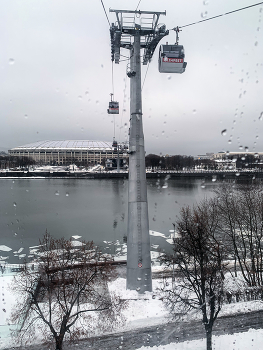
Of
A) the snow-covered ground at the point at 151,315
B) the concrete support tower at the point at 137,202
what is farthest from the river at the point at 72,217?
the concrete support tower at the point at 137,202

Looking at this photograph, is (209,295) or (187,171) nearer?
(209,295)

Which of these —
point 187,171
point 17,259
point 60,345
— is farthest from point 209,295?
point 187,171

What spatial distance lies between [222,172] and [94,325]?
26739 mm

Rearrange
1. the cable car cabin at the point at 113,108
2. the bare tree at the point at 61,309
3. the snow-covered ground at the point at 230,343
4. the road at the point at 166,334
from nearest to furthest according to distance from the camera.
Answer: the snow-covered ground at the point at 230,343, the road at the point at 166,334, the bare tree at the point at 61,309, the cable car cabin at the point at 113,108

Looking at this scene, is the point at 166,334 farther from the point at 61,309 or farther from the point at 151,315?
the point at 61,309

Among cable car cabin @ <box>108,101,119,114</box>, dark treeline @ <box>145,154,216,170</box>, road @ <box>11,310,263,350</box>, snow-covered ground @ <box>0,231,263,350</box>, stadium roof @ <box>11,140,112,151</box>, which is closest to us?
snow-covered ground @ <box>0,231,263,350</box>

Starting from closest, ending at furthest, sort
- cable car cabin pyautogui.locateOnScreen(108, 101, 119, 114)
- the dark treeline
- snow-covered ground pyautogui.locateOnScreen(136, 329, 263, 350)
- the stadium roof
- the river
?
snow-covered ground pyautogui.locateOnScreen(136, 329, 263, 350), cable car cabin pyautogui.locateOnScreen(108, 101, 119, 114), the river, the dark treeline, the stadium roof

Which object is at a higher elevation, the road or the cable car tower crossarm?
the cable car tower crossarm

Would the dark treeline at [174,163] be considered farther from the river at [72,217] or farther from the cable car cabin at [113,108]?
the cable car cabin at [113,108]

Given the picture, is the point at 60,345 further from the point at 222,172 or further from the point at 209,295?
the point at 222,172

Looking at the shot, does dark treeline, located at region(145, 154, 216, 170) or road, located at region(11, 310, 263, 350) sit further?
dark treeline, located at region(145, 154, 216, 170)

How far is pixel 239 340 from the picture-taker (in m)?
3.19

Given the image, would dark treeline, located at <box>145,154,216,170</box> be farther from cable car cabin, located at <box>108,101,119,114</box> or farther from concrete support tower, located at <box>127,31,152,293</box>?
concrete support tower, located at <box>127,31,152,293</box>

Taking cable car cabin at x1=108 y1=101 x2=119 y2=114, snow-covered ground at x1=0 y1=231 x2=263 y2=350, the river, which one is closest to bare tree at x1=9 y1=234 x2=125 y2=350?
snow-covered ground at x1=0 y1=231 x2=263 y2=350
